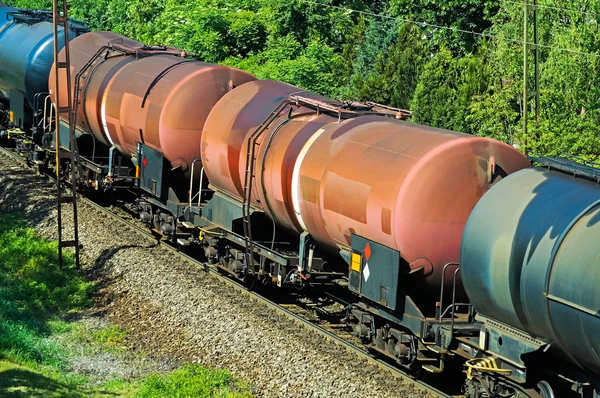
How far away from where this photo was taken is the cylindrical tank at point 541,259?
9.66 metres

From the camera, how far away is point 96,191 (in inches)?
1013

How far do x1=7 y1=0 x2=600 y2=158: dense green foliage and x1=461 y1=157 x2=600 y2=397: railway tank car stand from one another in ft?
35.6

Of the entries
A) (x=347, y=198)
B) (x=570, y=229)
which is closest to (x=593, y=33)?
(x=347, y=198)

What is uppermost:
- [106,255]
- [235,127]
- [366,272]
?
[235,127]

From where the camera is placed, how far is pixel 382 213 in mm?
12625

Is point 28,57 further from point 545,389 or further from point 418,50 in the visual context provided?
point 545,389

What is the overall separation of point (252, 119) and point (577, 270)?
839 cm

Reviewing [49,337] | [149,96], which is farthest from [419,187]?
[149,96]

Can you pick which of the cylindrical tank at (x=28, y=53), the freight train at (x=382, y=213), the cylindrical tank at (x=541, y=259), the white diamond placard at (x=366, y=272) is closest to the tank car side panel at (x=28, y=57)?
the cylindrical tank at (x=28, y=53)

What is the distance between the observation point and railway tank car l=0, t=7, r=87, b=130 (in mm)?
26266

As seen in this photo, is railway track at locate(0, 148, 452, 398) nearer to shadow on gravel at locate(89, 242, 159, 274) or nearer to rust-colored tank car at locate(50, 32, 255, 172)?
shadow on gravel at locate(89, 242, 159, 274)

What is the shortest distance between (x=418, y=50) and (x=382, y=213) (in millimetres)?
21863

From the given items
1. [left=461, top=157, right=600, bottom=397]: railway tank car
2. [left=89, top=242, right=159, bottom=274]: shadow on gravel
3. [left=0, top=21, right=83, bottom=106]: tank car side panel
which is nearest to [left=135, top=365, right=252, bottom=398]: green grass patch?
[left=461, top=157, right=600, bottom=397]: railway tank car

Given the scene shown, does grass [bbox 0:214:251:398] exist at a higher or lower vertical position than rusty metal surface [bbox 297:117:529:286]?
lower
